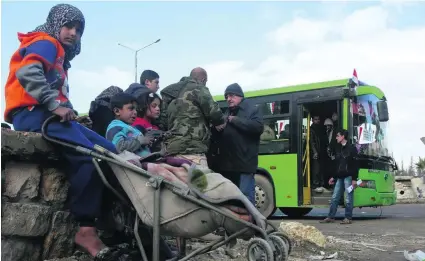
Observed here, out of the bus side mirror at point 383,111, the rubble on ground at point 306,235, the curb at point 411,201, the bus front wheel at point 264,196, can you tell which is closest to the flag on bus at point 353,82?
the bus side mirror at point 383,111

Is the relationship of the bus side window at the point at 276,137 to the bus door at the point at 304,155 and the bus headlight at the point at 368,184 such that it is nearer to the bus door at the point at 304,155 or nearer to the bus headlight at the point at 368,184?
the bus door at the point at 304,155

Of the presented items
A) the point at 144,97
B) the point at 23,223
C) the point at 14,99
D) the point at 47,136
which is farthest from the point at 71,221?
the point at 144,97

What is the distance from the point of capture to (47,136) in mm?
3227

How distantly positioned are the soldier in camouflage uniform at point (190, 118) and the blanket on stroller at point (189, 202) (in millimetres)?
2001

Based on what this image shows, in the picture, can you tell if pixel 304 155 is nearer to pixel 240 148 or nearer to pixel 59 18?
pixel 240 148

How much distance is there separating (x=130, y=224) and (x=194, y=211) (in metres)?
→ 0.72

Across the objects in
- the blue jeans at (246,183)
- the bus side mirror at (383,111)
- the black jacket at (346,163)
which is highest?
the bus side mirror at (383,111)

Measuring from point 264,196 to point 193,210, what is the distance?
897cm

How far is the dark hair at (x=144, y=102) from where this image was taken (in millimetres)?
5039

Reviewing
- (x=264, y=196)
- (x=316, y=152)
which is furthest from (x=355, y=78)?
(x=264, y=196)

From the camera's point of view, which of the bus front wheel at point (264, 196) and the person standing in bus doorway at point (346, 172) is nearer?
the person standing in bus doorway at point (346, 172)

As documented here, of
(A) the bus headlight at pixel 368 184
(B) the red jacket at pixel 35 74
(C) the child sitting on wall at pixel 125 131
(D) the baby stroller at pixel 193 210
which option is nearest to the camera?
(D) the baby stroller at pixel 193 210

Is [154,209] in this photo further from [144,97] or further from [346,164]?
[346,164]

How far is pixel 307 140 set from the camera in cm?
1146
